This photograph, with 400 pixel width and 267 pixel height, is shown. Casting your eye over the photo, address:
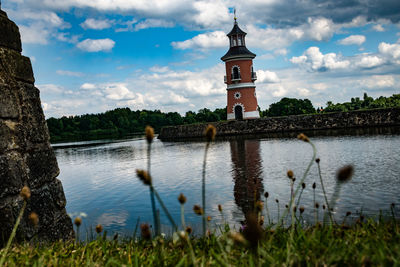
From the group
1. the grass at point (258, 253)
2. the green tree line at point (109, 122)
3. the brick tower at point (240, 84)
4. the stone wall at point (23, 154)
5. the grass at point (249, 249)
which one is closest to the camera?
the grass at point (249, 249)

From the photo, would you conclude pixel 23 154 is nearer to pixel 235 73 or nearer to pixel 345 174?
pixel 345 174

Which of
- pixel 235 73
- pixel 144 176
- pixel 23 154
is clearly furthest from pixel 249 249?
pixel 235 73

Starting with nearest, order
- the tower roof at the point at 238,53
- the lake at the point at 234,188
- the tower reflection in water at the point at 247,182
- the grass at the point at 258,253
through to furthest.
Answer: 1. the grass at the point at 258,253
2. the lake at the point at 234,188
3. the tower reflection in water at the point at 247,182
4. the tower roof at the point at 238,53

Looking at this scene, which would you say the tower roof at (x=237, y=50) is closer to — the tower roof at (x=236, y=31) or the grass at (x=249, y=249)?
the tower roof at (x=236, y=31)

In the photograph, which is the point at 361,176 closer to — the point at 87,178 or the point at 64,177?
the point at 87,178

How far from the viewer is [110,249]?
3080 mm

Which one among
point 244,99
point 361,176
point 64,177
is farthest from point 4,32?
point 244,99

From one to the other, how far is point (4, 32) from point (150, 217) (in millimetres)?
4762

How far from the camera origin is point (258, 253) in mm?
2014

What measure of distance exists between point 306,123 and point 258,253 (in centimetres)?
3325

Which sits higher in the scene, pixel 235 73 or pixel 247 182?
pixel 235 73

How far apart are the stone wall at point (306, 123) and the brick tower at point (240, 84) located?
293 centimetres

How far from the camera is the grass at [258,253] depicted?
82.1 inches

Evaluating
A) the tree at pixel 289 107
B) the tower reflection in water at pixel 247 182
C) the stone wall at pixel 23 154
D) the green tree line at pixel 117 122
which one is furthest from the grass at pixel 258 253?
the green tree line at pixel 117 122
